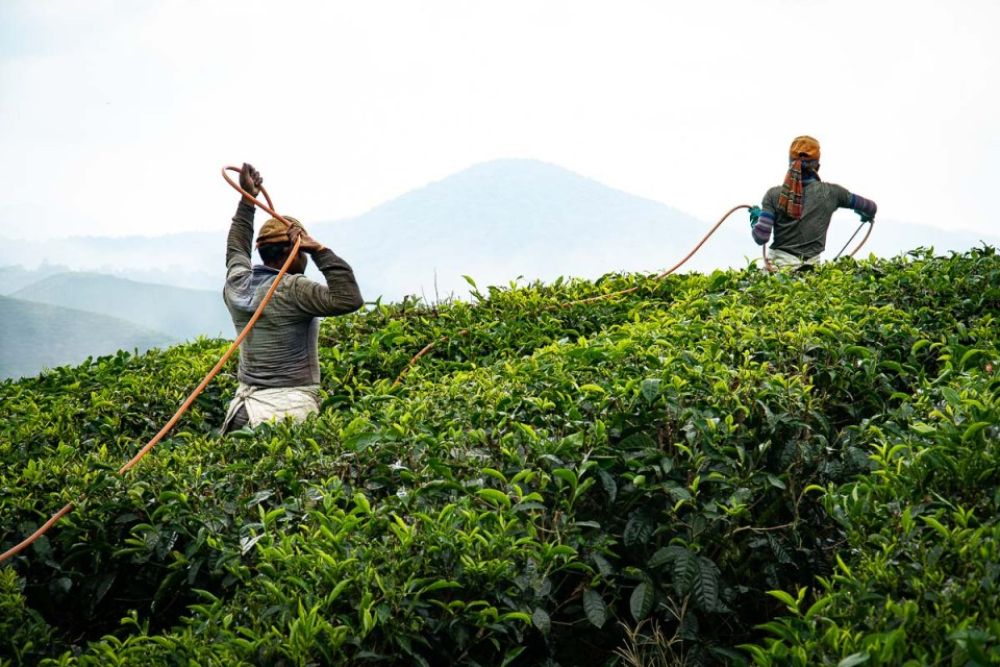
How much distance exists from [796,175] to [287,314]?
5.28 meters

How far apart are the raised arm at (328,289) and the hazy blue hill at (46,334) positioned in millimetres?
79324

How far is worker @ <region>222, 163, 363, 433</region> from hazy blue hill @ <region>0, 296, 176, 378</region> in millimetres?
78969

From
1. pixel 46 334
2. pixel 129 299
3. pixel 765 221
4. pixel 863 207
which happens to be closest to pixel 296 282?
pixel 765 221

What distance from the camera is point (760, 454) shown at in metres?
4.21

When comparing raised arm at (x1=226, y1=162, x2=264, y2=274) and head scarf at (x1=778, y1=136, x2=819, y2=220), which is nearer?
raised arm at (x1=226, y1=162, x2=264, y2=274)

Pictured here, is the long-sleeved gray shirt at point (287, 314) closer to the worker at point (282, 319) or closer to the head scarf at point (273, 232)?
the worker at point (282, 319)

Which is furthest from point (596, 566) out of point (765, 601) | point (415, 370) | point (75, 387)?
point (75, 387)

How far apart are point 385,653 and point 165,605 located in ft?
5.03

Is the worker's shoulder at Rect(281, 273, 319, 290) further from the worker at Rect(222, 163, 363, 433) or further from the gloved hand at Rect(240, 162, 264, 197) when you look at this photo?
the gloved hand at Rect(240, 162, 264, 197)

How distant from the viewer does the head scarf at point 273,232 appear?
6.17 meters

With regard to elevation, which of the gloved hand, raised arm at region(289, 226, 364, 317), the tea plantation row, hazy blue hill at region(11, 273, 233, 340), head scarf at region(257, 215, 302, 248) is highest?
the gloved hand

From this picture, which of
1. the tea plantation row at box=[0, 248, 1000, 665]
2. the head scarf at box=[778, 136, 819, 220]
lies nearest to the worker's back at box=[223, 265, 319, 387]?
the tea plantation row at box=[0, 248, 1000, 665]

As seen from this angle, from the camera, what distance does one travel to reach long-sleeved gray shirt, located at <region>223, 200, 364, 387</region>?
19.1 feet

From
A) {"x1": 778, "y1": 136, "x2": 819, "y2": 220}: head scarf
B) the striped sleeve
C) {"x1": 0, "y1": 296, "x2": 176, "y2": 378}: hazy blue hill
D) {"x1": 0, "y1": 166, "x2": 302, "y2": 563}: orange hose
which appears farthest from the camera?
{"x1": 0, "y1": 296, "x2": 176, "y2": 378}: hazy blue hill
